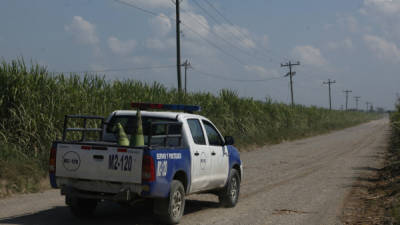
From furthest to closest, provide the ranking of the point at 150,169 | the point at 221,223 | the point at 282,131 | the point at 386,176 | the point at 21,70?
1. the point at 282,131
2. the point at 386,176
3. the point at 21,70
4. the point at 221,223
5. the point at 150,169

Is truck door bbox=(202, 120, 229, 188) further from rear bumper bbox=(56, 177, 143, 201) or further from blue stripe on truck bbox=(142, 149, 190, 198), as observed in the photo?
rear bumper bbox=(56, 177, 143, 201)

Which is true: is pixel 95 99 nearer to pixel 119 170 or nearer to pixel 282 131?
pixel 119 170

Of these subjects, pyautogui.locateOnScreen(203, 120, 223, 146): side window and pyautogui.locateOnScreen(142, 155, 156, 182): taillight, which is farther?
pyautogui.locateOnScreen(203, 120, 223, 146): side window

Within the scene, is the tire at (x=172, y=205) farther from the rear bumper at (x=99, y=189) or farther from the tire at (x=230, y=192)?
the tire at (x=230, y=192)

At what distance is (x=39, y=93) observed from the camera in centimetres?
1481

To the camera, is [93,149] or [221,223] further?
[221,223]

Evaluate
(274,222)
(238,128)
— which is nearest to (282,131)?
(238,128)

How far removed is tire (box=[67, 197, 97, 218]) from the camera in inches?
348

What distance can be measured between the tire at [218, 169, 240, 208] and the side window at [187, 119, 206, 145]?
53.7 inches

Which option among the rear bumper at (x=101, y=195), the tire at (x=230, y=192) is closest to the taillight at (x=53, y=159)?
the rear bumper at (x=101, y=195)

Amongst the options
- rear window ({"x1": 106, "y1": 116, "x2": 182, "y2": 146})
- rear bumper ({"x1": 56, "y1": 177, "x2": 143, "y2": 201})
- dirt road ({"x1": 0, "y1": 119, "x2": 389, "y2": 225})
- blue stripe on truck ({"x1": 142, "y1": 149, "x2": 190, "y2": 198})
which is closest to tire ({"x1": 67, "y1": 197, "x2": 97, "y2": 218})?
dirt road ({"x1": 0, "y1": 119, "x2": 389, "y2": 225})

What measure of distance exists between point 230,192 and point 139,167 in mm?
3443

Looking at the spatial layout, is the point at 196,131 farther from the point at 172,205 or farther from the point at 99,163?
the point at 99,163

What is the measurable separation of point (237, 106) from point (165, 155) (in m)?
23.4
